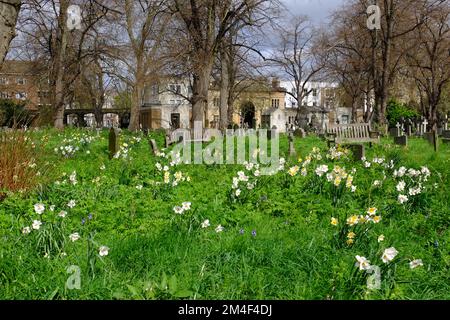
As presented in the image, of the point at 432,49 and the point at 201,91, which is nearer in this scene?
the point at 201,91

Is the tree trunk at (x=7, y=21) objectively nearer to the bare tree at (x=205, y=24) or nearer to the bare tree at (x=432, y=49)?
the bare tree at (x=205, y=24)

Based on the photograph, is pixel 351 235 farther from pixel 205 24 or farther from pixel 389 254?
pixel 205 24

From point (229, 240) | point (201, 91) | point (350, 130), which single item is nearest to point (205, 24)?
point (201, 91)

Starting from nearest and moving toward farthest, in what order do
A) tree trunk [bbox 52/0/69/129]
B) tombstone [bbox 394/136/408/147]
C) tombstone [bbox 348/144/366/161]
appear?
1. tombstone [bbox 348/144/366/161]
2. tombstone [bbox 394/136/408/147]
3. tree trunk [bbox 52/0/69/129]

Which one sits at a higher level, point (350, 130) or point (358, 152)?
point (350, 130)

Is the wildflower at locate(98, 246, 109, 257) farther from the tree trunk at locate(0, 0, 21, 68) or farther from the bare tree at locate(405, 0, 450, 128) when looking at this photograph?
the bare tree at locate(405, 0, 450, 128)

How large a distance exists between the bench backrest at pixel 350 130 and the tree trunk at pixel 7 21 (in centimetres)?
1235

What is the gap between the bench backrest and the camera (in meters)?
17.7

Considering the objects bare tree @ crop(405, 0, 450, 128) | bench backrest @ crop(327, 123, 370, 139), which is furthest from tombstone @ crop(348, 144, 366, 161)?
bare tree @ crop(405, 0, 450, 128)

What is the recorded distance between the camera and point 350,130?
18047mm

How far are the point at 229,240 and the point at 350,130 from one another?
14.5m

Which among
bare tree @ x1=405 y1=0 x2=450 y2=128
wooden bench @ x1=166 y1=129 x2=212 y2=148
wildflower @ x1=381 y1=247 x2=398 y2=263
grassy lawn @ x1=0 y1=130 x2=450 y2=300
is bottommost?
grassy lawn @ x1=0 y1=130 x2=450 y2=300

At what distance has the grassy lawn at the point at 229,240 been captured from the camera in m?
3.40

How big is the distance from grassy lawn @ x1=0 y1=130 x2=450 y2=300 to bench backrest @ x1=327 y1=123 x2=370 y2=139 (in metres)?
10.4
